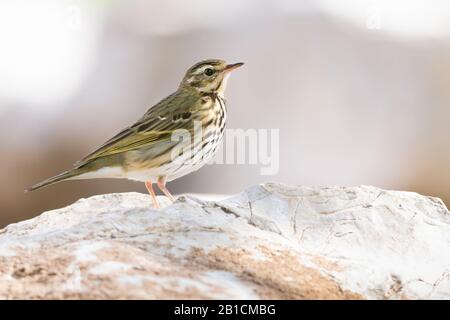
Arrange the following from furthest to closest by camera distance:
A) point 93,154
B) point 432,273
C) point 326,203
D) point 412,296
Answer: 1. point 93,154
2. point 326,203
3. point 432,273
4. point 412,296

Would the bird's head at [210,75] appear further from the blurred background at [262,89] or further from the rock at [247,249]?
the blurred background at [262,89]

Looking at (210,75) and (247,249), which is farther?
(210,75)

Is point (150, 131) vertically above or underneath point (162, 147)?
above

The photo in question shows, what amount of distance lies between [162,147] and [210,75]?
0.84m

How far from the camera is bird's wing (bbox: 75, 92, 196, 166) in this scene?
20.1 ft

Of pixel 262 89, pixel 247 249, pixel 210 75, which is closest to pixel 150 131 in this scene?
pixel 210 75

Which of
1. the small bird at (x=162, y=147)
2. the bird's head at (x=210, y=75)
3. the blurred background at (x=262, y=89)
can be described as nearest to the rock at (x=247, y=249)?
the small bird at (x=162, y=147)

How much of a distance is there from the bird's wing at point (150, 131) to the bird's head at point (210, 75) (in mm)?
217

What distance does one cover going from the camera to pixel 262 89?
9805 mm

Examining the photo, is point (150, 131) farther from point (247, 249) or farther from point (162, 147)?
point (247, 249)

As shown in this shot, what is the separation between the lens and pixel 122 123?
959cm

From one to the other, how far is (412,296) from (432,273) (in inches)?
14.4
